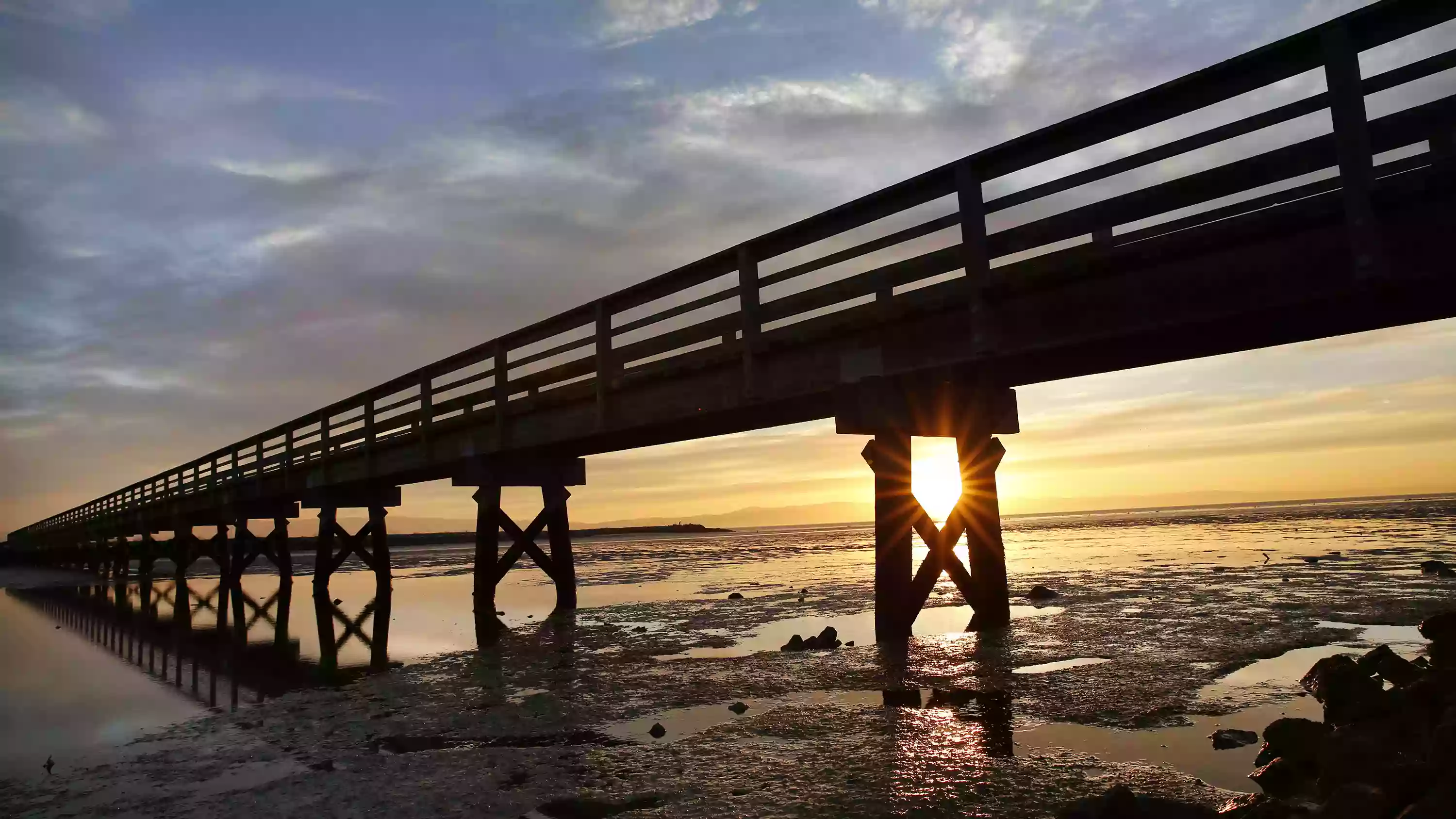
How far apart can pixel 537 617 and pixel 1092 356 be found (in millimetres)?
9487

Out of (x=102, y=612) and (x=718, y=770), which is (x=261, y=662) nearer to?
(x=718, y=770)

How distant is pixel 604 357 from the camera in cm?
1118

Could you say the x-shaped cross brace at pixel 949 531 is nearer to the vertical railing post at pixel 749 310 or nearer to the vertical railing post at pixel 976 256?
the vertical railing post at pixel 749 310

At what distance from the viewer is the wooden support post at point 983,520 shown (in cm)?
859

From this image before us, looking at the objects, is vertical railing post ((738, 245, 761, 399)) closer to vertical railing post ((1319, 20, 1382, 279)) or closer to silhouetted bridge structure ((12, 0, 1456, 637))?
silhouetted bridge structure ((12, 0, 1456, 637))

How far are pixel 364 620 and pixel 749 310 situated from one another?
1007 centimetres

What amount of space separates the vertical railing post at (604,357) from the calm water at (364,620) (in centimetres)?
315

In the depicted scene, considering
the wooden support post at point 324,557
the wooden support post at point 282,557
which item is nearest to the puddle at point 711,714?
the wooden support post at point 324,557

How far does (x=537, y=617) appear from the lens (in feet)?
44.9

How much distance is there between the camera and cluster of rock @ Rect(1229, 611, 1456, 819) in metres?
3.17

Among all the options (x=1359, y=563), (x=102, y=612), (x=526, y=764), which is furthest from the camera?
(x=102, y=612)

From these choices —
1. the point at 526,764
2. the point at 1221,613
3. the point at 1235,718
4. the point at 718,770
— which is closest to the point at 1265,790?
the point at 1235,718

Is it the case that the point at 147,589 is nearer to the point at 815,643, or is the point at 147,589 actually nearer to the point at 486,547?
the point at 486,547

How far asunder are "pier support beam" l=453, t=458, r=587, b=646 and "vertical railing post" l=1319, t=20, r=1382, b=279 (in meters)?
11.5
